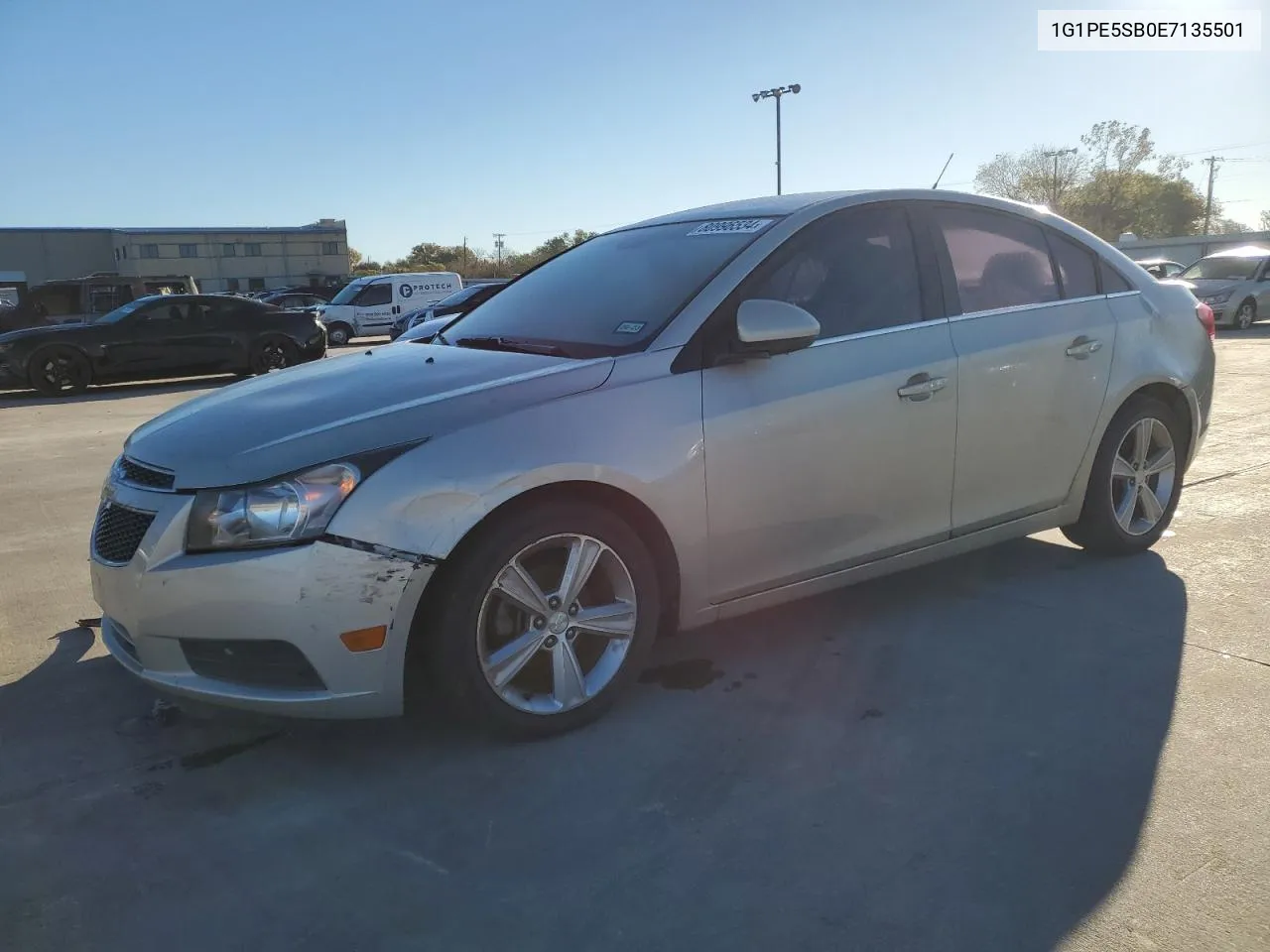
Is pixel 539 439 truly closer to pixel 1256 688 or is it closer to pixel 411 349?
pixel 411 349

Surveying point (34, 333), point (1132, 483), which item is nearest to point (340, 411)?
point (1132, 483)

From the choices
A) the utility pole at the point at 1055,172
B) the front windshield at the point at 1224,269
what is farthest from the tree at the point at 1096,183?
the front windshield at the point at 1224,269

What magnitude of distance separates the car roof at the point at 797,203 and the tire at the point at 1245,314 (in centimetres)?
1833

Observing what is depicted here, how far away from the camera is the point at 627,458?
9.64 feet

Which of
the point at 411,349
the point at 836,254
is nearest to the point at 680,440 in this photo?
the point at 836,254

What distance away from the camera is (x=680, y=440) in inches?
120

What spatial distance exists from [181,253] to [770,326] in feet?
225

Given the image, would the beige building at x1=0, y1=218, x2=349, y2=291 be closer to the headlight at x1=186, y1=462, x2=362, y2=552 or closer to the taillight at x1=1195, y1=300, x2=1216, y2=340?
the taillight at x1=1195, y1=300, x2=1216, y2=340

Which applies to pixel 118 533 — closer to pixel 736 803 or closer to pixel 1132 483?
pixel 736 803

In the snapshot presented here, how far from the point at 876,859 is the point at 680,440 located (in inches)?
52.7

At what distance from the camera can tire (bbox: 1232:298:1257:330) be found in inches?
760

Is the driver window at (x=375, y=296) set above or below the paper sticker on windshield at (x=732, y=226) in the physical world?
above

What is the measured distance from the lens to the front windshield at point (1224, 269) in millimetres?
19406

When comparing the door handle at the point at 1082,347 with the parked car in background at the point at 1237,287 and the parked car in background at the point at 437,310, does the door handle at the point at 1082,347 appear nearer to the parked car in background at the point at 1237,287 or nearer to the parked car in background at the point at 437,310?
the parked car in background at the point at 437,310
